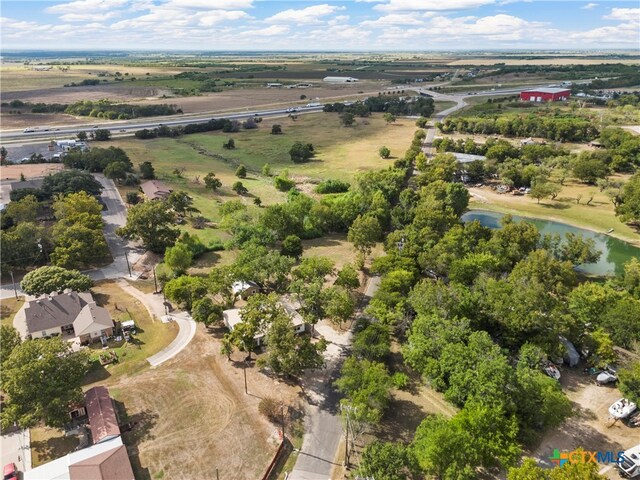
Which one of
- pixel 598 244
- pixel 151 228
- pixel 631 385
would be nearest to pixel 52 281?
pixel 151 228

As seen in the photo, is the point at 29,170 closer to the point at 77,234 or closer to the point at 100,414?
the point at 77,234

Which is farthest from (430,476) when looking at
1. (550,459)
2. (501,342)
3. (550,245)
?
(550,245)

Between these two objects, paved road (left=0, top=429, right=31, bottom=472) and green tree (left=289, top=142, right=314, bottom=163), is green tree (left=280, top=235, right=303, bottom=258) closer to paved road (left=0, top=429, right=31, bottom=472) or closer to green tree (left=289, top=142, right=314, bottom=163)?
paved road (left=0, top=429, right=31, bottom=472)

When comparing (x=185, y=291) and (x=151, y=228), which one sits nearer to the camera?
(x=185, y=291)

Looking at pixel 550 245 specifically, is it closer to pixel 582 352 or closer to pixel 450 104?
pixel 582 352

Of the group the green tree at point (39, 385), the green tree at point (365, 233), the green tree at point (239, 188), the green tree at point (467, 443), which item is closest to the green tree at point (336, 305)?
the green tree at point (467, 443)

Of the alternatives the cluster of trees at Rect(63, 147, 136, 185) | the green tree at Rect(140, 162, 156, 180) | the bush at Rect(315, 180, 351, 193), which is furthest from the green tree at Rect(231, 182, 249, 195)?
the cluster of trees at Rect(63, 147, 136, 185)
